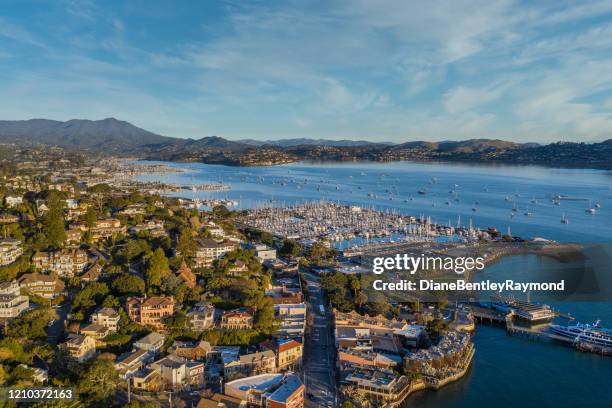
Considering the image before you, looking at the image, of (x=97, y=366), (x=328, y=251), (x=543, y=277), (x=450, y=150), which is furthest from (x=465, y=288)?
(x=450, y=150)

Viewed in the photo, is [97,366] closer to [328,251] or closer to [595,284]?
[328,251]

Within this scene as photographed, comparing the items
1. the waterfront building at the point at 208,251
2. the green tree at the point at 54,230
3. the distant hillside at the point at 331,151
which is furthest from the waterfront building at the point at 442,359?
the distant hillside at the point at 331,151

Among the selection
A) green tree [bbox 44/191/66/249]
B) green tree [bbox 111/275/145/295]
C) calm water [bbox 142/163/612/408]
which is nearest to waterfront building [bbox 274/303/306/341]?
calm water [bbox 142/163/612/408]

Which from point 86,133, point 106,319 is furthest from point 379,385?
point 86,133

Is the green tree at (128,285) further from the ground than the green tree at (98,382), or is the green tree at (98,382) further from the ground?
the green tree at (128,285)

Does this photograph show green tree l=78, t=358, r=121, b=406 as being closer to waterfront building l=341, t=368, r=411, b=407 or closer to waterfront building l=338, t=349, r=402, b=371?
waterfront building l=341, t=368, r=411, b=407

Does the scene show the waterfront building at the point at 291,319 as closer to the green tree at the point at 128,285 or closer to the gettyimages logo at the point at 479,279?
the gettyimages logo at the point at 479,279
